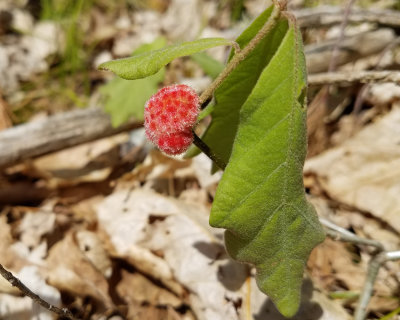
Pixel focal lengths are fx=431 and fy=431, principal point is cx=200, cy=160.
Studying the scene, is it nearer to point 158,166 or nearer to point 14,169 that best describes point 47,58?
point 14,169

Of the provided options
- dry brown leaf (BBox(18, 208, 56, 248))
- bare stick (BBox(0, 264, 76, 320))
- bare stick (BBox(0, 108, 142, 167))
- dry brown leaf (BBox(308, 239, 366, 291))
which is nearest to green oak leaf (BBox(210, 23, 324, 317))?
bare stick (BBox(0, 264, 76, 320))

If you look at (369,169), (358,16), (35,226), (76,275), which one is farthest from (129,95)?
(358,16)

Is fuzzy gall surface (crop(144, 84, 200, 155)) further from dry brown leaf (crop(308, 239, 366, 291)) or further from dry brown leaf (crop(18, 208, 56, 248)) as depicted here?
dry brown leaf (crop(18, 208, 56, 248))

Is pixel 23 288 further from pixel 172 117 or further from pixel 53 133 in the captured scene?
pixel 53 133

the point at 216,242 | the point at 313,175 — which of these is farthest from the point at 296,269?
the point at 313,175

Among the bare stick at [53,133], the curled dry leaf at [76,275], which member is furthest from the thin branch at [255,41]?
the bare stick at [53,133]

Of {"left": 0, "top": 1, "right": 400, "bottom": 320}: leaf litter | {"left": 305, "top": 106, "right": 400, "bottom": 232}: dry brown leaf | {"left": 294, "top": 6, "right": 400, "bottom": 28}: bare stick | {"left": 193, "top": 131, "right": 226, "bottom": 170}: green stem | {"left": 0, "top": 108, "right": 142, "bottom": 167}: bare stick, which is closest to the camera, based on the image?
{"left": 193, "top": 131, "right": 226, "bottom": 170}: green stem

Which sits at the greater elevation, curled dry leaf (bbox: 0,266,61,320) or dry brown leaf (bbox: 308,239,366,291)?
curled dry leaf (bbox: 0,266,61,320)

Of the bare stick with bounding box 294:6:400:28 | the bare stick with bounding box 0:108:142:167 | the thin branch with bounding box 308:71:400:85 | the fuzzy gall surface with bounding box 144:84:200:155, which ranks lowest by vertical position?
the bare stick with bounding box 0:108:142:167
